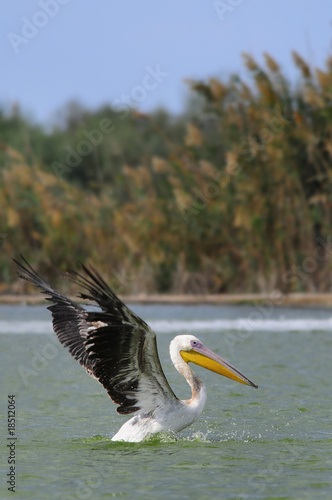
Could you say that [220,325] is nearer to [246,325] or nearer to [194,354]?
[246,325]

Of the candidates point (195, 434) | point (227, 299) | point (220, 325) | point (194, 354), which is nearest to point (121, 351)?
point (194, 354)

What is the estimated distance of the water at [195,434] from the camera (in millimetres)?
5504

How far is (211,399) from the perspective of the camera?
880cm

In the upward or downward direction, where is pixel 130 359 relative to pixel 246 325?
upward

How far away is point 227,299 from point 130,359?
1118cm

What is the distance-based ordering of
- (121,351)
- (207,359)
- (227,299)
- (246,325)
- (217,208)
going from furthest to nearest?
1. (217,208)
2. (227,299)
3. (246,325)
4. (207,359)
5. (121,351)

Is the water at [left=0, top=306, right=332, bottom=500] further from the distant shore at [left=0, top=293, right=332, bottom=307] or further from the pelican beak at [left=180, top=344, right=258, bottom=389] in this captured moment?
the distant shore at [left=0, top=293, right=332, bottom=307]

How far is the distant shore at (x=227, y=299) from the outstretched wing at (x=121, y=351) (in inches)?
396

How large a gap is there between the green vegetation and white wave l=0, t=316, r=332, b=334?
1.93 m

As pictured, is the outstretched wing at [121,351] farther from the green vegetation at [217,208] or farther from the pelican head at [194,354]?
the green vegetation at [217,208]

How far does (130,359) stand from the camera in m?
6.53

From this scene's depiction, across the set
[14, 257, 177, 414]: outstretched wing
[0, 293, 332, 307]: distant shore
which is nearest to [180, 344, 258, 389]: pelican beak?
[14, 257, 177, 414]: outstretched wing

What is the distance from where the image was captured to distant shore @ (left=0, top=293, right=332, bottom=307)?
1694 cm

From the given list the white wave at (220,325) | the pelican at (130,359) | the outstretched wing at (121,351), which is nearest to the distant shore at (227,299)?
the white wave at (220,325)
